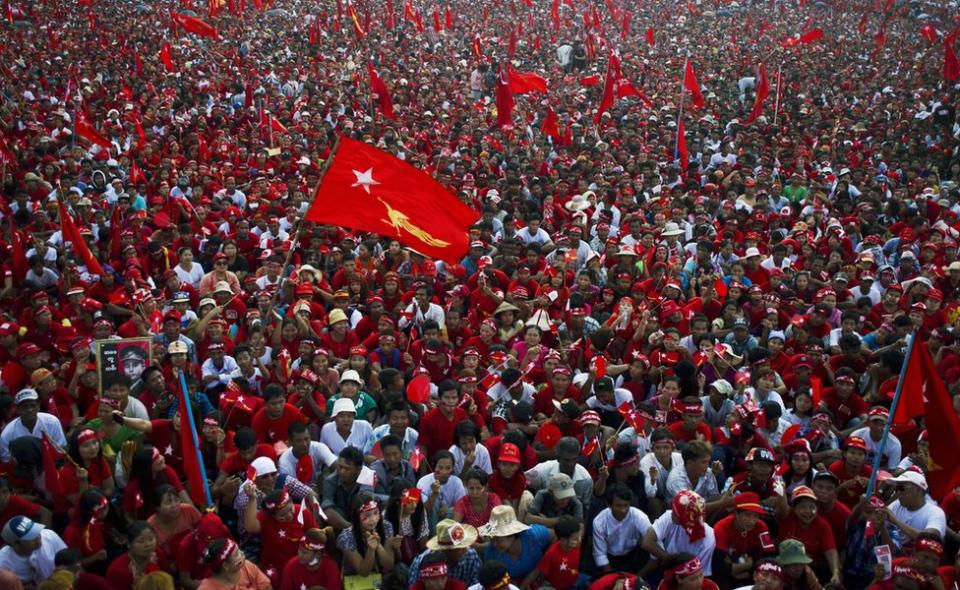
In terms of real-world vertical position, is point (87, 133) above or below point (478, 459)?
above

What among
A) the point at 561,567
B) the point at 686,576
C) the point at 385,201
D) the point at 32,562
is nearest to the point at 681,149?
the point at 385,201

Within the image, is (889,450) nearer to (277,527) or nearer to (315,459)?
(315,459)

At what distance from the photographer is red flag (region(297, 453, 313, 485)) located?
22.9 feet

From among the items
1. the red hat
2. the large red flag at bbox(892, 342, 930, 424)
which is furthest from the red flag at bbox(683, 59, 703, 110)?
the red hat

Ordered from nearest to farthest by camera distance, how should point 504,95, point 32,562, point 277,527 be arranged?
point 32,562
point 277,527
point 504,95

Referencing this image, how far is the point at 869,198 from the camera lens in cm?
1412

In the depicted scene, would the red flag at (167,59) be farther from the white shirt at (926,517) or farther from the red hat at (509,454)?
the white shirt at (926,517)

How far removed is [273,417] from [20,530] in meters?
2.24

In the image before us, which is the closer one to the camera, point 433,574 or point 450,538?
point 433,574

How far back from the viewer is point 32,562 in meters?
5.81

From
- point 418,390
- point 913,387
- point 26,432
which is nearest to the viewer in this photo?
point 913,387

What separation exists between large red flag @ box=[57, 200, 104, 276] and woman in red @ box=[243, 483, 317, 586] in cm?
530

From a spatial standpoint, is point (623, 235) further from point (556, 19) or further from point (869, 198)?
point (556, 19)

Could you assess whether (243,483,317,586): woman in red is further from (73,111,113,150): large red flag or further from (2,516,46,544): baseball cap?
(73,111,113,150): large red flag
